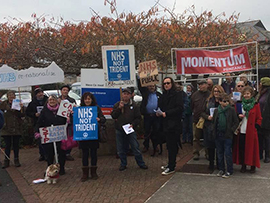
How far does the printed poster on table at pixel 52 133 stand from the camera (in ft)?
18.0

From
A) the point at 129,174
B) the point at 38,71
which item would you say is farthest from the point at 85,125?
the point at 38,71

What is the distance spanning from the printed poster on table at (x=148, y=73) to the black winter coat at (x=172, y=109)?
98 cm

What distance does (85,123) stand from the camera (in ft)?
17.8

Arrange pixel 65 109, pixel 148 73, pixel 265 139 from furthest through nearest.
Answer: pixel 148 73
pixel 265 139
pixel 65 109

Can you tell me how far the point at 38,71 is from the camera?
6.71m

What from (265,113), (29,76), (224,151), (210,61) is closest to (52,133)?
(29,76)

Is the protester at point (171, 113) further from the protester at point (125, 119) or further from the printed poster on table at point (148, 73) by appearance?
the printed poster on table at point (148, 73)

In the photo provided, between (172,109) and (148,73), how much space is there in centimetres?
138

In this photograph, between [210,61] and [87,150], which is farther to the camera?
[210,61]

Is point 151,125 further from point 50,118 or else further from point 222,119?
point 50,118

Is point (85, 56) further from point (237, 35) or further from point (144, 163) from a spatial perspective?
point (237, 35)

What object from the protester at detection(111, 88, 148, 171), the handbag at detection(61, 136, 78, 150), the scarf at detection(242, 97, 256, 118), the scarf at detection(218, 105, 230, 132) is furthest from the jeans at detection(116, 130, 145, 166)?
the scarf at detection(242, 97, 256, 118)

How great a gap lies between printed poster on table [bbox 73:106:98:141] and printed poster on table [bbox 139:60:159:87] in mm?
1501

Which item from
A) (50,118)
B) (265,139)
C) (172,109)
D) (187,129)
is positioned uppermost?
(172,109)
